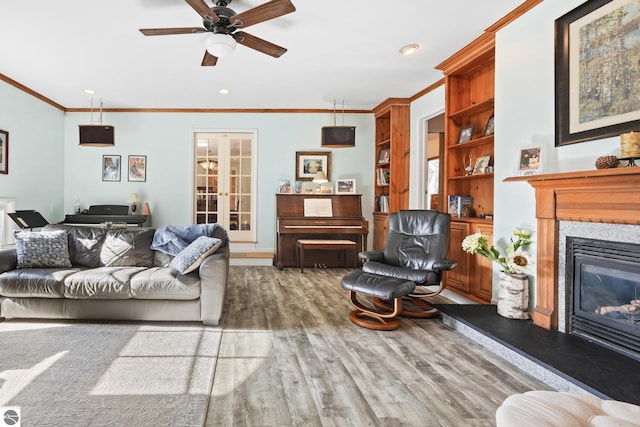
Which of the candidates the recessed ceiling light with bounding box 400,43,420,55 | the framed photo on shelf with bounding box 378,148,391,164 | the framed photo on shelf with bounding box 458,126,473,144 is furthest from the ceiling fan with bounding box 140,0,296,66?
the framed photo on shelf with bounding box 378,148,391,164

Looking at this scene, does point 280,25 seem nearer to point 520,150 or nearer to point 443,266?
point 520,150

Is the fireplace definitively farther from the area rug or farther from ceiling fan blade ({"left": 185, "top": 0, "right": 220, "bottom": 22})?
ceiling fan blade ({"left": 185, "top": 0, "right": 220, "bottom": 22})

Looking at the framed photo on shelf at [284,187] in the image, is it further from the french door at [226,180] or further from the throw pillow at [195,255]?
the throw pillow at [195,255]

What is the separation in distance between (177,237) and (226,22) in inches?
80.2

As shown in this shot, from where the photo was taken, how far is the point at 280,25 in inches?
128

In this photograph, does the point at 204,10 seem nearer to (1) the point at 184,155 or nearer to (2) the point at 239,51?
(2) the point at 239,51

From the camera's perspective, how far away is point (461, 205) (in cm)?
396

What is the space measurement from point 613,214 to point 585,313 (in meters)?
0.68

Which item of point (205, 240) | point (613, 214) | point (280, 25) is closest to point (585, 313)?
point (613, 214)

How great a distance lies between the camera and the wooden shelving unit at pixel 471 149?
11.7ft

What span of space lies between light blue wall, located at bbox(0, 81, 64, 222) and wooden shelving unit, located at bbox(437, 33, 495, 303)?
550 centimetres

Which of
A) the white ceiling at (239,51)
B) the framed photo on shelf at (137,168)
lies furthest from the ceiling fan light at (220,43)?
the framed photo on shelf at (137,168)

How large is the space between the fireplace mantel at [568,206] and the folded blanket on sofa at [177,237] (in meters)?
2.83

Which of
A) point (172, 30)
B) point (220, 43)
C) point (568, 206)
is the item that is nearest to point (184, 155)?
point (172, 30)
